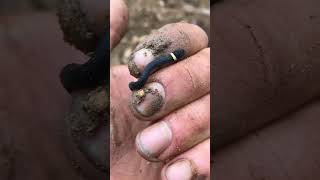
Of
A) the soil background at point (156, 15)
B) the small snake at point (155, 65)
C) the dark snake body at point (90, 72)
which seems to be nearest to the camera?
the dark snake body at point (90, 72)

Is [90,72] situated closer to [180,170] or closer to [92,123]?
[92,123]

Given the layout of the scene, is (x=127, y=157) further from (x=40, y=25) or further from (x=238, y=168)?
(x=40, y=25)

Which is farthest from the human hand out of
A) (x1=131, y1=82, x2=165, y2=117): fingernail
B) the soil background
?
the soil background

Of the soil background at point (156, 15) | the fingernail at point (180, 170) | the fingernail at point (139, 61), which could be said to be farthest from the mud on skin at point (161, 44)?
the soil background at point (156, 15)

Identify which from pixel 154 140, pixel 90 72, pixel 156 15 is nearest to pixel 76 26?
pixel 90 72

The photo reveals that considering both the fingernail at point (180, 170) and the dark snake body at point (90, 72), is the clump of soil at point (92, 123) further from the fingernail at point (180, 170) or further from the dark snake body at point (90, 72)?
the fingernail at point (180, 170)

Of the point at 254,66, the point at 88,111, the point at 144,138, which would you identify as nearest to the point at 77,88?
the point at 88,111
